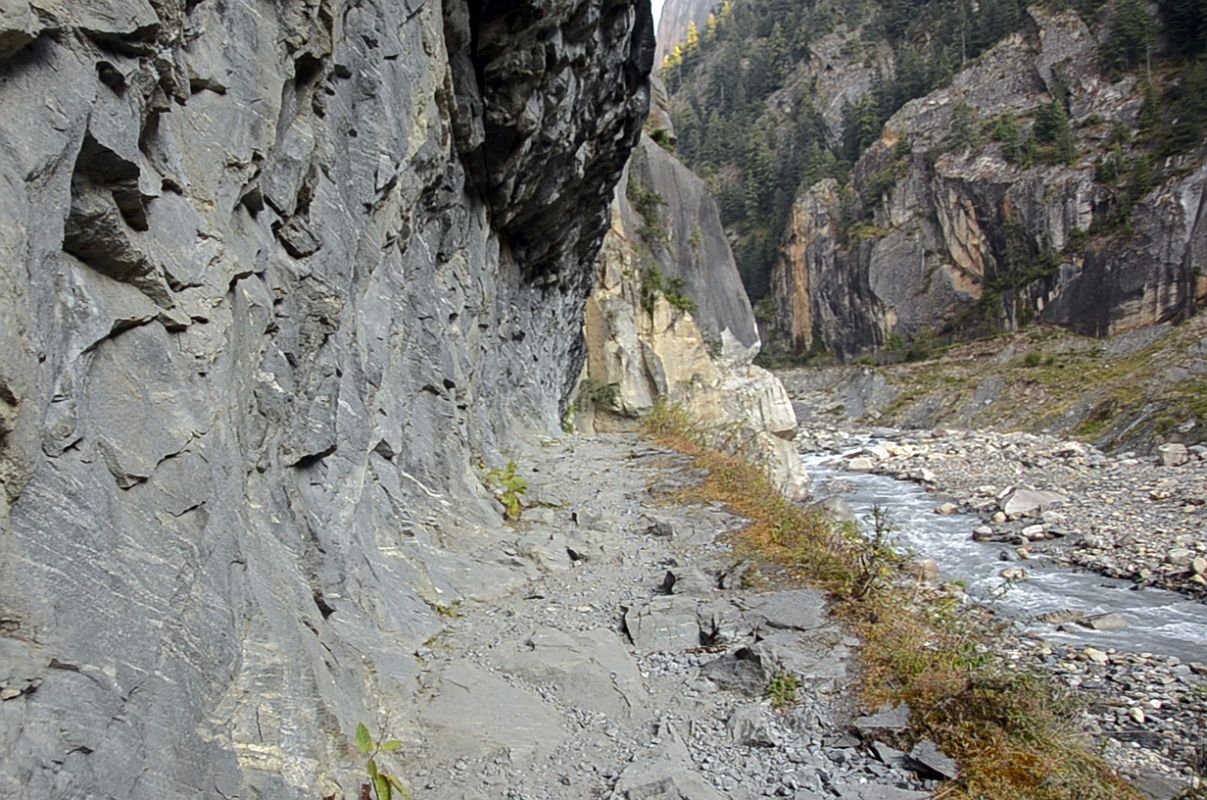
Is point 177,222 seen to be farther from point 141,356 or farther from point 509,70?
point 509,70

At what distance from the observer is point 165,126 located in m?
3.24

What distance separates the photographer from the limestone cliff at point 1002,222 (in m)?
42.5

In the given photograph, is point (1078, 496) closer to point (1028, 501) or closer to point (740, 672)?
point (1028, 501)

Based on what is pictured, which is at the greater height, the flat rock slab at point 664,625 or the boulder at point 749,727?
the flat rock slab at point 664,625

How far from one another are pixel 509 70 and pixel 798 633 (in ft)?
24.0

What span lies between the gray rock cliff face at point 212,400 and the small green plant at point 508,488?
3.69 ft

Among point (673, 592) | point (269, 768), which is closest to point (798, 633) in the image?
point (673, 592)

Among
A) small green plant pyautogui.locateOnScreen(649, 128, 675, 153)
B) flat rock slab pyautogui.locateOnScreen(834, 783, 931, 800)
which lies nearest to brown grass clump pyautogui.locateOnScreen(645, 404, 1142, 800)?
flat rock slab pyautogui.locateOnScreen(834, 783, 931, 800)

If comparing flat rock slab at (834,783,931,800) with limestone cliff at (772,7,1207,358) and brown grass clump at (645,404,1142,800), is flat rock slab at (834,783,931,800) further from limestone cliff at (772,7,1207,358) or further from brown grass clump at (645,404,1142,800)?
limestone cliff at (772,7,1207,358)

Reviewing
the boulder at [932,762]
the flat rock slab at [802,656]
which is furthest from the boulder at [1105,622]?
the boulder at [932,762]

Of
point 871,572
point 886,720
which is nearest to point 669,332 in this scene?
point 871,572

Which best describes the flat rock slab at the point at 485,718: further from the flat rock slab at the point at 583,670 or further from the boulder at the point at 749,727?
the boulder at the point at 749,727

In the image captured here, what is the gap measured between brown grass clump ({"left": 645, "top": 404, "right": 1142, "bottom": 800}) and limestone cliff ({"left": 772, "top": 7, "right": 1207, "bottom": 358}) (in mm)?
41488

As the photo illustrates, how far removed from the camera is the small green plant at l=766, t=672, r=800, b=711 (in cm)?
471
